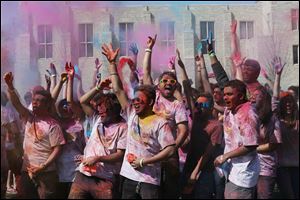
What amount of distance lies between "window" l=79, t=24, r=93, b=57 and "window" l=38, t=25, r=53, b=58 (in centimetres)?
38

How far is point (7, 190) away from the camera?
320 inches

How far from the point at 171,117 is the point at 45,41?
2.85 meters

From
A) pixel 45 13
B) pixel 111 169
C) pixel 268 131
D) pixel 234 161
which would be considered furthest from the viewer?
pixel 45 13

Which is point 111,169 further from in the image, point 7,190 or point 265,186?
point 7,190

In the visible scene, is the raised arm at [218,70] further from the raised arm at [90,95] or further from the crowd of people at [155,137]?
the raised arm at [90,95]

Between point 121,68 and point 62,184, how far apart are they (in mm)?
1881

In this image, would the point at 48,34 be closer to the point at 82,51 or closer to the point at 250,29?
the point at 82,51

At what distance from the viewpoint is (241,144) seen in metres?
5.29

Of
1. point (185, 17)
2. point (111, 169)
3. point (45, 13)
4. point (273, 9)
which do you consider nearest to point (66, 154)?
point (111, 169)

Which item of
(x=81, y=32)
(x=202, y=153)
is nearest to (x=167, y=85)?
(x=202, y=153)

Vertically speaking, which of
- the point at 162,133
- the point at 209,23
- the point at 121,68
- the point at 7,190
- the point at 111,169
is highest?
the point at 209,23

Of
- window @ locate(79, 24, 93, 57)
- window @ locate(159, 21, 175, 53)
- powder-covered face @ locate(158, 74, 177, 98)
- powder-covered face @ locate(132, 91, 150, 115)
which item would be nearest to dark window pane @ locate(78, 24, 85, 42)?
window @ locate(79, 24, 93, 57)

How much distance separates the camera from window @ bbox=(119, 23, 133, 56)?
7714 millimetres

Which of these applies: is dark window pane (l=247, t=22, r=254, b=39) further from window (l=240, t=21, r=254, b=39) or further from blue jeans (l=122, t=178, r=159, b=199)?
blue jeans (l=122, t=178, r=159, b=199)
